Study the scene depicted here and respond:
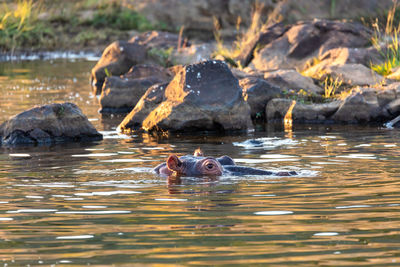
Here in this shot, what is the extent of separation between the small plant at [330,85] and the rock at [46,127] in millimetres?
5598

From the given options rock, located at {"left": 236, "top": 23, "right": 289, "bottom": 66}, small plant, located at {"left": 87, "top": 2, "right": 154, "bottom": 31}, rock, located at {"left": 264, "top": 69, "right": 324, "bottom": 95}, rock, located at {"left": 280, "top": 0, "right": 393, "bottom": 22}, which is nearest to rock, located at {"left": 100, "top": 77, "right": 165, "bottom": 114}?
rock, located at {"left": 264, "top": 69, "right": 324, "bottom": 95}

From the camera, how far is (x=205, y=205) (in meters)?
8.29

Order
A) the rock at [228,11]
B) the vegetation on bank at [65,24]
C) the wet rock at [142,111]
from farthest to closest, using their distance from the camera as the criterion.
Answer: the rock at [228,11] < the vegetation on bank at [65,24] < the wet rock at [142,111]

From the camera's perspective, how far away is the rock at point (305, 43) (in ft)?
78.0

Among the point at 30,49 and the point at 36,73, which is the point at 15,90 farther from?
the point at 30,49

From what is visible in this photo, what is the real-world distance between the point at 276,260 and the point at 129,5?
3976cm

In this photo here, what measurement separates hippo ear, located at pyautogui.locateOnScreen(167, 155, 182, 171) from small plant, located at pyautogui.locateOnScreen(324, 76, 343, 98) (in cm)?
855

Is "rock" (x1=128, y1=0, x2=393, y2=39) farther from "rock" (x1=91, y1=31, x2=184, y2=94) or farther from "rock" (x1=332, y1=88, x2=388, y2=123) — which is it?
"rock" (x1=332, y1=88, x2=388, y2=123)

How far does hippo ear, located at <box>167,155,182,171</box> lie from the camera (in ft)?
32.1

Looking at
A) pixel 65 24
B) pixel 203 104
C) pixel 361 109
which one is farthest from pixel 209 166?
pixel 65 24

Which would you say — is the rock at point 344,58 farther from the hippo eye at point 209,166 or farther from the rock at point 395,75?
the hippo eye at point 209,166

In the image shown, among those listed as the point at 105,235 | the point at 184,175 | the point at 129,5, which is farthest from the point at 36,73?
the point at 105,235

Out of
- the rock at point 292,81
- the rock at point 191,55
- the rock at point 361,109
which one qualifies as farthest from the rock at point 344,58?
the rock at point 191,55

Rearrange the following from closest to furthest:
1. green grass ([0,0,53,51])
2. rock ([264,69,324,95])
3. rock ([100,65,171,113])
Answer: rock ([264,69,324,95]), rock ([100,65,171,113]), green grass ([0,0,53,51])
